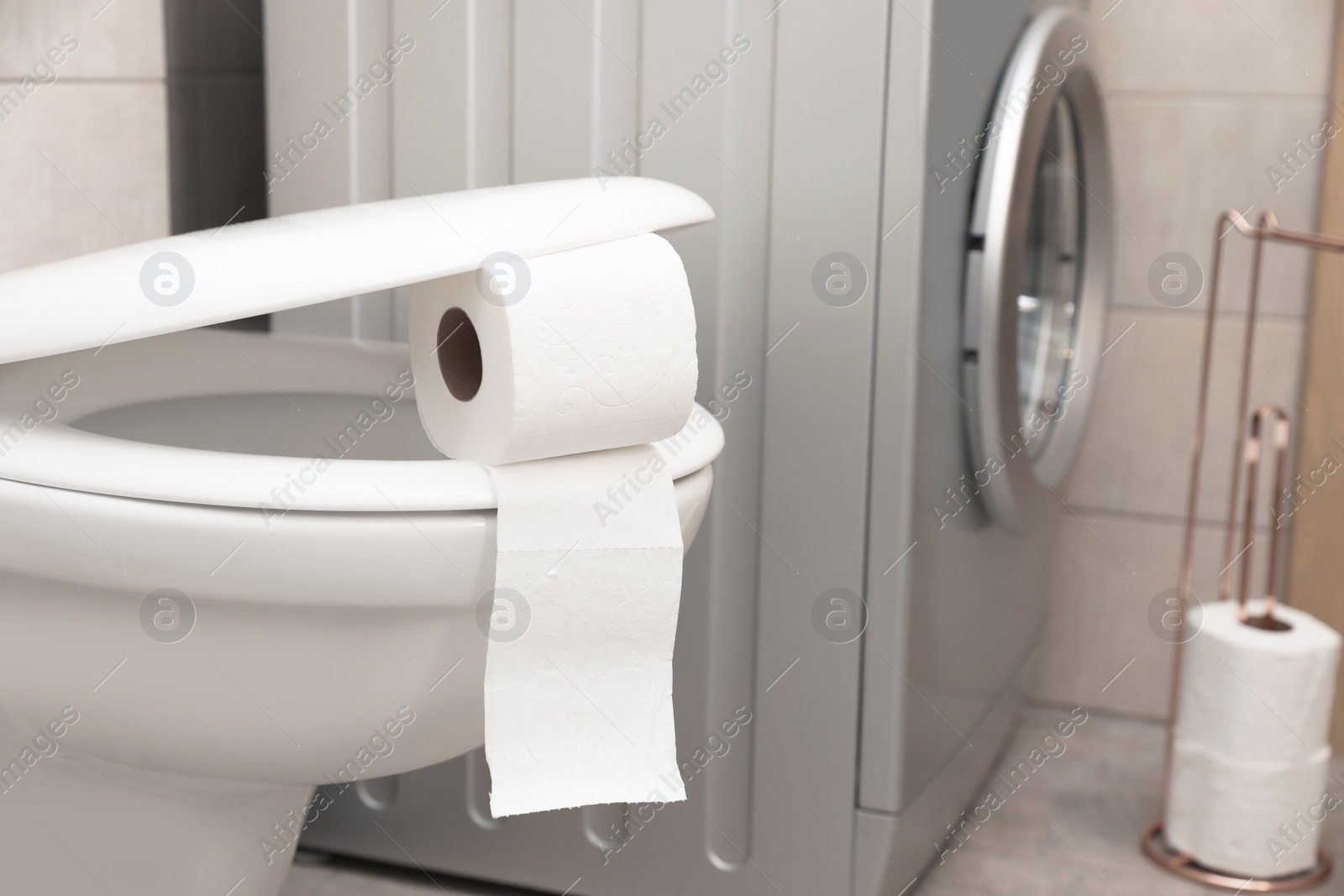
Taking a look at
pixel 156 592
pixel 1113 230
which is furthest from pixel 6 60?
pixel 1113 230

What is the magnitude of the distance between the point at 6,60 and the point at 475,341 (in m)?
0.53

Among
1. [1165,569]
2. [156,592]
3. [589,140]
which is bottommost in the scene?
[1165,569]

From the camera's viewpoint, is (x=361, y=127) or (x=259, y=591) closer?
(x=259, y=591)

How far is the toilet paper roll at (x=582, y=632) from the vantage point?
70 centimetres

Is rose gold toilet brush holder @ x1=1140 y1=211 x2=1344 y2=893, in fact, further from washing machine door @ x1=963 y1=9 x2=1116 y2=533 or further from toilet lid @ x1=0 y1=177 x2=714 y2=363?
→ toilet lid @ x1=0 y1=177 x2=714 y2=363

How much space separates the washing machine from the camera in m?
1.04

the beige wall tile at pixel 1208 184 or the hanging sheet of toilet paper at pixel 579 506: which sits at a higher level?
the beige wall tile at pixel 1208 184

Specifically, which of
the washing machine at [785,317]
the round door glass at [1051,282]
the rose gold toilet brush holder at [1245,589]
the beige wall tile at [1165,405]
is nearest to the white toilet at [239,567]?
the washing machine at [785,317]

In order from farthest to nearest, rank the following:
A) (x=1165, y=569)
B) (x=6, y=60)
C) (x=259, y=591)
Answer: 1. (x=1165, y=569)
2. (x=6, y=60)
3. (x=259, y=591)

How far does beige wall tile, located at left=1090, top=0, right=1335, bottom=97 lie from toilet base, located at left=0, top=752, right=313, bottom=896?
1.25 m

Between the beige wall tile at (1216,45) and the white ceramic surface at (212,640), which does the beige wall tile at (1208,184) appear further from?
the white ceramic surface at (212,640)

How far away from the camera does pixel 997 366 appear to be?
112 centimetres

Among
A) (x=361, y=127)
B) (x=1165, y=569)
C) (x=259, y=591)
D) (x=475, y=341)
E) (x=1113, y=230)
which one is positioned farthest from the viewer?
(x=1165, y=569)

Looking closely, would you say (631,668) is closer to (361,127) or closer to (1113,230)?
(361,127)
